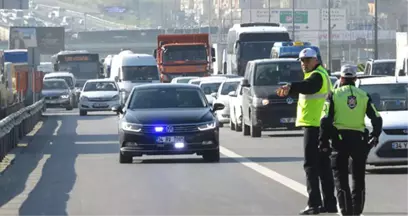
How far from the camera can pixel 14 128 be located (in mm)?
32156

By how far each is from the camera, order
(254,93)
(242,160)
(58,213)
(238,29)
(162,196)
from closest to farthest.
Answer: (58,213), (162,196), (242,160), (254,93), (238,29)

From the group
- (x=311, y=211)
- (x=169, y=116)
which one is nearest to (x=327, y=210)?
(x=311, y=211)

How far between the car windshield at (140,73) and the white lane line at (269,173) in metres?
34.7

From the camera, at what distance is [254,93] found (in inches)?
1323

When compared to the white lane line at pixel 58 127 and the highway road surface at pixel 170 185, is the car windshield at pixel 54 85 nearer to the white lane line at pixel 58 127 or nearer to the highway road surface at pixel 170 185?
the white lane line at pixel 58 127

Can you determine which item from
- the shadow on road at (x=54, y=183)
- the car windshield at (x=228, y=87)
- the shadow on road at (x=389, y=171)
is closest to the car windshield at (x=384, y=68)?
the car windshield at (x=228, y=87)

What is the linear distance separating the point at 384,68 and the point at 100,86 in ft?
41.1

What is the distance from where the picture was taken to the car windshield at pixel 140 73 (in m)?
62.6

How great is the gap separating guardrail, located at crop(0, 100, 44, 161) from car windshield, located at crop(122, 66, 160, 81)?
62.3 feet

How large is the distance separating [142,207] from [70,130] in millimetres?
25459

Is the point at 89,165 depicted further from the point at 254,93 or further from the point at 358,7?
the point at 358,7

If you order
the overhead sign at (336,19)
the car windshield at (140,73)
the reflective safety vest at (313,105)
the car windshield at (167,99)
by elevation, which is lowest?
the car windshield at (140,73)

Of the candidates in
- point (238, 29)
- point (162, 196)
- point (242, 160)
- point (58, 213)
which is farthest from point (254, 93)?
point (238, 29)

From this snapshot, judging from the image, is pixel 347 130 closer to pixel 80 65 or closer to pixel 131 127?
pixel 131 127
